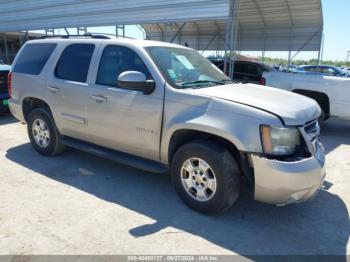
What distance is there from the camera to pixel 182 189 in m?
3.84

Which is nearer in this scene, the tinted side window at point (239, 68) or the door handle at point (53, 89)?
the door handle at point (53, 89)

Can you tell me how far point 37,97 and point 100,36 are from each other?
1491 millimetres

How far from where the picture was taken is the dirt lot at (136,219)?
313 cm

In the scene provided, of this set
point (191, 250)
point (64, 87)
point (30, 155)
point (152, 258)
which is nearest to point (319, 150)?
point (191, 250)

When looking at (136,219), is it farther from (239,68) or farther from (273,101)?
(239,68)

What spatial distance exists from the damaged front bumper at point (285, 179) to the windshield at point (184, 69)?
52.0 inches

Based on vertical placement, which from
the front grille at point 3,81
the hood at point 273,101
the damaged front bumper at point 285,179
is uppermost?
the hood at point 273,101

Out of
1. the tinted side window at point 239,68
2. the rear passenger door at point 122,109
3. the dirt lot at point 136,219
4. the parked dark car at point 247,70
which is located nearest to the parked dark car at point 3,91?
the dirt lot at point 136,219

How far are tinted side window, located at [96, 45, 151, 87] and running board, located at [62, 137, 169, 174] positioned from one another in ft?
3.09

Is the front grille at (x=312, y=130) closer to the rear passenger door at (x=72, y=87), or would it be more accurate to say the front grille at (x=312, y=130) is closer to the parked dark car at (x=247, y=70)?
the rear passenger door at (x=72, y=87)

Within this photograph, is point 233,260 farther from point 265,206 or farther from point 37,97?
point 37,97

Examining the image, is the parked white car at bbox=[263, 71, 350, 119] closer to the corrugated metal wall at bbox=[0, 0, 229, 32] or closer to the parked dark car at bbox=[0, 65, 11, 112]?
the corrugated metal wall at bbox=[0, 0, 229, 32]

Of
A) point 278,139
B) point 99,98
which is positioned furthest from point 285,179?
point 99,98

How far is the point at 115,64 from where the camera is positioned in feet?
14.4
